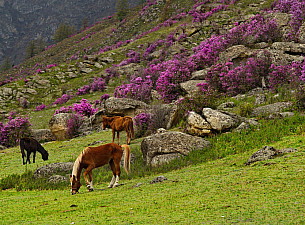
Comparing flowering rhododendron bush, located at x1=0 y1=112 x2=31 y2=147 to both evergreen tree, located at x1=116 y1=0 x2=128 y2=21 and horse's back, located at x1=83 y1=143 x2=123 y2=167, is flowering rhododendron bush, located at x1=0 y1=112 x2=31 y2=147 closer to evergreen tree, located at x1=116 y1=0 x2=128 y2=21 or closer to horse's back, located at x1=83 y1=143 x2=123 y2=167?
horse's back, located at x1=83 y1=143 x2=123 y2=167

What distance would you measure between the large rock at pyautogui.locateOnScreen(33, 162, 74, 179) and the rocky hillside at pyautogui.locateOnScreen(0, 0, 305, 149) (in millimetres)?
5859

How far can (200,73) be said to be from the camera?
22953 mm

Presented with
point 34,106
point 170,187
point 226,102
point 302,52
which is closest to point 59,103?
point 34,106

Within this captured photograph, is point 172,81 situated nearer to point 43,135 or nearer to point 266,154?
point 43,135

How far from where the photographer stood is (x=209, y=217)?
4.24 meters

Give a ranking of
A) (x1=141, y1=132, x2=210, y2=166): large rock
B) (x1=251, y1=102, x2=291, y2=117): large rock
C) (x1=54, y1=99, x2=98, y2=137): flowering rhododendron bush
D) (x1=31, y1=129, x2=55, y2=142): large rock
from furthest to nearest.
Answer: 1. (x1=31, y1=129, x2=55, y2=142): large rock
2. (x1=54, y1=99, x2=98, y2=137): flowering rhododendron bush
3. (x1=251, y1=102, x2=291, y2=117): large rock
4. (x1=141, y1=132, x2=210, y2=166): large rock

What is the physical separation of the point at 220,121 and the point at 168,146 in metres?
2.96

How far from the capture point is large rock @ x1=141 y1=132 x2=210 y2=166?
10703mm

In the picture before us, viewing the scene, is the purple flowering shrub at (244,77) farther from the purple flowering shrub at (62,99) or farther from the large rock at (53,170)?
the purple flowering shrub at (62,99)

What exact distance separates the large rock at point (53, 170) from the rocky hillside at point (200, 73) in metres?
5.86

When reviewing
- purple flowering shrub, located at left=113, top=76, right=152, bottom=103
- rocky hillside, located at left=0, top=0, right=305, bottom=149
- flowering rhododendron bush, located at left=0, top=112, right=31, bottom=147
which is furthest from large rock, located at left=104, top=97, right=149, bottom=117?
flowering rhododendron bush, located at left=0, top=112, right=31, bottom=147

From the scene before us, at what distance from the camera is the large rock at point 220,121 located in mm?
12207

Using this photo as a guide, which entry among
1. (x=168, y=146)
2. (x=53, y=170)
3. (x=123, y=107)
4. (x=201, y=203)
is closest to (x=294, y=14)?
(x=123, y=107)

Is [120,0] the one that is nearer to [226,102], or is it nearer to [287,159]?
[226,102]
